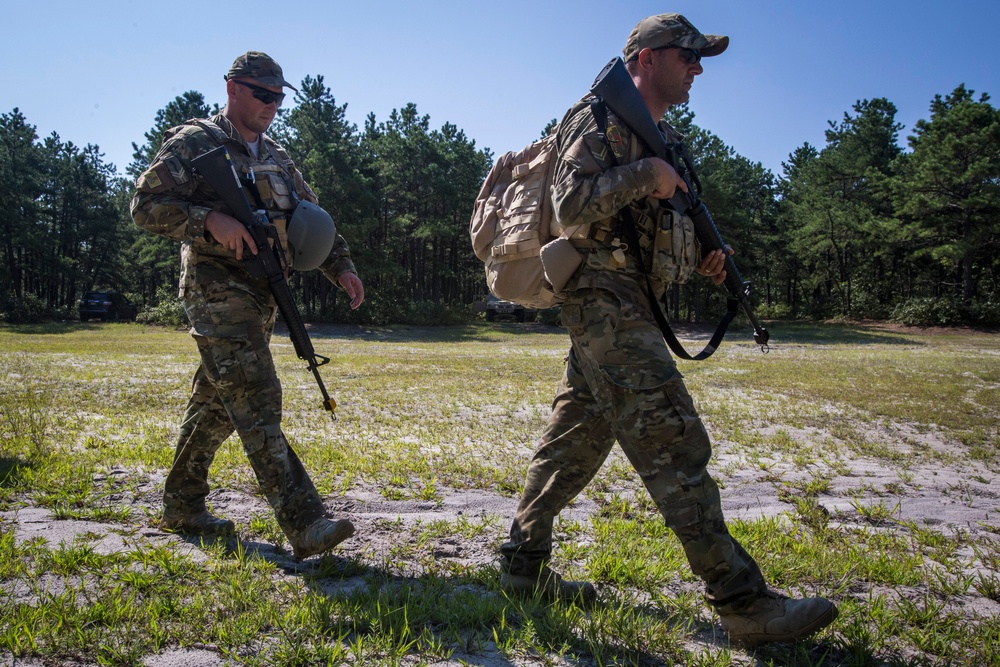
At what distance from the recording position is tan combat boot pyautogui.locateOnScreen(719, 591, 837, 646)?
2.15 metres

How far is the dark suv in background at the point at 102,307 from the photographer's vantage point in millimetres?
32344

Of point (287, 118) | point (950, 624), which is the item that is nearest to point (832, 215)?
point (287, 118)

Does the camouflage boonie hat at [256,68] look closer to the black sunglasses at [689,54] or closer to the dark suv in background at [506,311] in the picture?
the black sunglasses at [689,54]

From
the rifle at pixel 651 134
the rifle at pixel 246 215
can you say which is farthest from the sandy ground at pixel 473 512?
the rifle at pixel 651 134

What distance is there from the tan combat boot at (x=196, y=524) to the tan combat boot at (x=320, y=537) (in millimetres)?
719

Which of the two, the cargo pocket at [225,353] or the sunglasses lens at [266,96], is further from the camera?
the sunglasses lens at [266,96]

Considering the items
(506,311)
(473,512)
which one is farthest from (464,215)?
(473,512)

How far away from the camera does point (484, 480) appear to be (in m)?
4.41

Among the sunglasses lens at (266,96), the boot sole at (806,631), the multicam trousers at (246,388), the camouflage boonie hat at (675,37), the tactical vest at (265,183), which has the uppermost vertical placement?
the camouflage boonie hat at (675,37)

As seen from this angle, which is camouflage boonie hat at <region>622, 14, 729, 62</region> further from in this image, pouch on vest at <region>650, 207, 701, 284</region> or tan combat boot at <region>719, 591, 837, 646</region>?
tan combat boot at <region>719, 591, 837, 646</region>

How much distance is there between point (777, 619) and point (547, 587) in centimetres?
88

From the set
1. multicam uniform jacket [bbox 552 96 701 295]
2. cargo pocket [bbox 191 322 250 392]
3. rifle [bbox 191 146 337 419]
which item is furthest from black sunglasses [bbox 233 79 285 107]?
multicam uniform jacket [bbox 552 96 701 295]

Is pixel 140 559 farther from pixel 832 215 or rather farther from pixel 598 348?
pixel 832 215

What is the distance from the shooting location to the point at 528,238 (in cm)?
262
